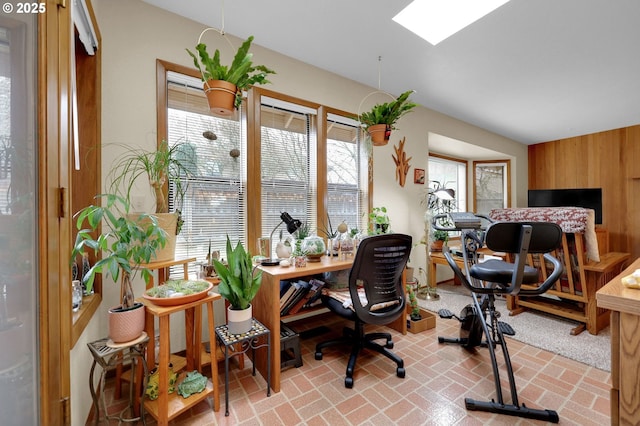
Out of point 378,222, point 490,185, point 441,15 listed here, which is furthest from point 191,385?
point 490,185

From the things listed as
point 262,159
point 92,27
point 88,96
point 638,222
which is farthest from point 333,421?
point 638,222

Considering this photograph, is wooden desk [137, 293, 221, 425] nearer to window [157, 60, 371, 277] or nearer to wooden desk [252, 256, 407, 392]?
wooden desk [252, 256, 407, 392]

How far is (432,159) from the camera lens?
452cm

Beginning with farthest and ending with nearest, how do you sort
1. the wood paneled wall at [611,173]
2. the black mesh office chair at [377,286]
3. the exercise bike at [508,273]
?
the wood paneled wall at [611,173] < the black mesh office chair at [377,286] < the exercise bike at [508,273]

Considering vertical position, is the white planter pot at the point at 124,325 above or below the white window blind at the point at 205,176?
below

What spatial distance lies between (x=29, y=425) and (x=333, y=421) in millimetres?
1300

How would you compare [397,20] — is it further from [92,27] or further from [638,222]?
[638,222]

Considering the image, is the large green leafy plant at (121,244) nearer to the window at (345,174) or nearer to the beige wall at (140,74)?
the beige wall at (140,74)

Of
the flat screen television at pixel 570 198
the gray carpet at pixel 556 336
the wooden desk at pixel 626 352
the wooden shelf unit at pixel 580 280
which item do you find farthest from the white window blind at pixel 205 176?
the flat screen television at pixel 570 198

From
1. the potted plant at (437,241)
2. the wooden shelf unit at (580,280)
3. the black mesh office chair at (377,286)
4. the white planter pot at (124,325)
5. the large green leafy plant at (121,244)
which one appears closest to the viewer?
the large green leafy plant at (121,244)

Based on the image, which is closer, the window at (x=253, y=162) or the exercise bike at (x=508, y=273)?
the exercise bike at (x=508, y=273)

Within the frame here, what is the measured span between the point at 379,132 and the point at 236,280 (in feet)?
5.58

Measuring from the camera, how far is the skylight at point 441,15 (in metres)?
1.87

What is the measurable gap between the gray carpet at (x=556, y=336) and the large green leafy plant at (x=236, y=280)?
7.33 feet
